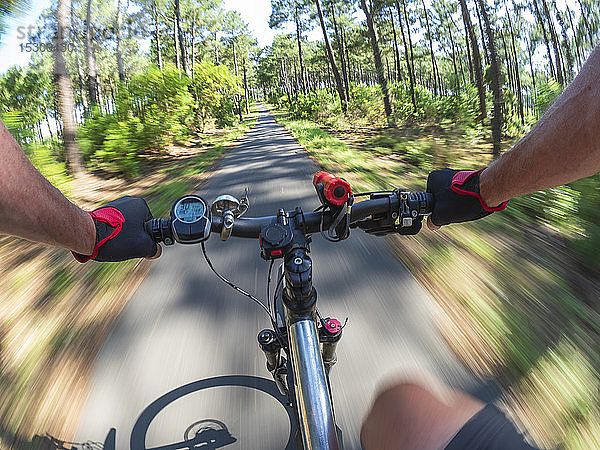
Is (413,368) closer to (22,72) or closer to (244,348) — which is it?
(244,348)

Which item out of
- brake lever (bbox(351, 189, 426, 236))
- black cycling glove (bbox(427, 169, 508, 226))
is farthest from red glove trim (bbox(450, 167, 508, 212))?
brake lever (bbox(351, 189, 426, 236))

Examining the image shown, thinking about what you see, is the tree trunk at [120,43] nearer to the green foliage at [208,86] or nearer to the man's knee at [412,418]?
the green foliage at [208,86]

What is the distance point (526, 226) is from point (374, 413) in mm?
3992

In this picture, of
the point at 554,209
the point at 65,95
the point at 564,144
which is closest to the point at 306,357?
the point at 564,144

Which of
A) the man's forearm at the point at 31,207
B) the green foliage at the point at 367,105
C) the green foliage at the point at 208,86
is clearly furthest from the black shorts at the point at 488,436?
the green foliage at the point at 367,105

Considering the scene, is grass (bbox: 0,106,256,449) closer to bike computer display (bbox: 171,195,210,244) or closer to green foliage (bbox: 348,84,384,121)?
bike computer display (bbox: 171,195,210,244)

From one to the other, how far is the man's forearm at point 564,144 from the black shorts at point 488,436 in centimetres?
63

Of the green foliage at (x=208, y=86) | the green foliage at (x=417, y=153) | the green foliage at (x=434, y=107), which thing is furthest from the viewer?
the green foliage at (x=208, y=86)

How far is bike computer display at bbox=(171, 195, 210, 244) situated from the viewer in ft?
3.42

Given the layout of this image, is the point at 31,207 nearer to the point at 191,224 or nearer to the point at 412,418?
the point at 191,224

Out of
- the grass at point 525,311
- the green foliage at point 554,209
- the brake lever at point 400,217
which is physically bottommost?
the grass at point 525,311

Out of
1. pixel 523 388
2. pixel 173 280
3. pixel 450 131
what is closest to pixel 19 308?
pixel 173 280

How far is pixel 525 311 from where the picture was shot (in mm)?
2516

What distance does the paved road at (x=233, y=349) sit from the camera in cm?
186
